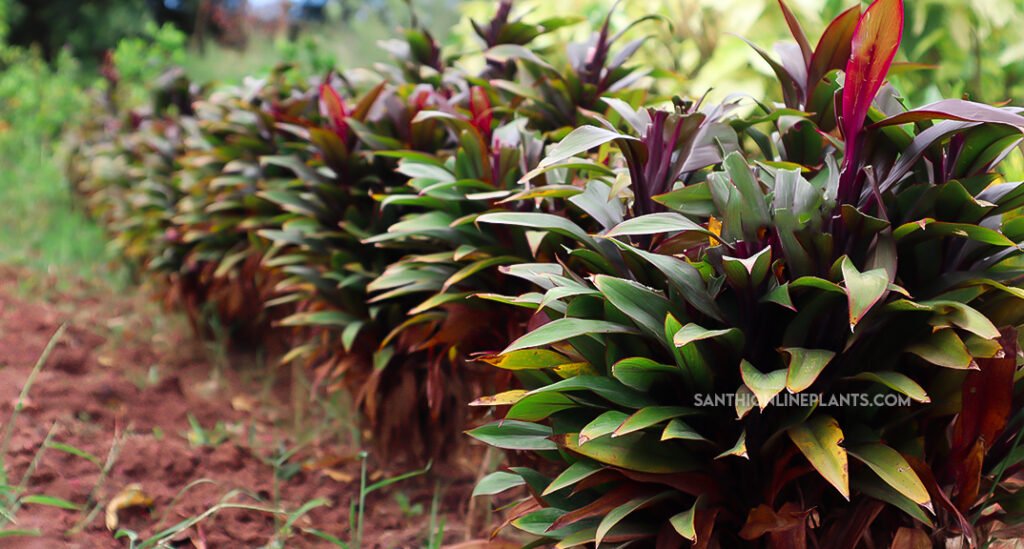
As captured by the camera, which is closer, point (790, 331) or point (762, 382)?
point (762, 382)

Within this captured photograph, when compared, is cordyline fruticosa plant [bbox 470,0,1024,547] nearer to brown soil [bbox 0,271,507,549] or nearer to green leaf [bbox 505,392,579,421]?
green leaf [bbox 505,392,579,421]

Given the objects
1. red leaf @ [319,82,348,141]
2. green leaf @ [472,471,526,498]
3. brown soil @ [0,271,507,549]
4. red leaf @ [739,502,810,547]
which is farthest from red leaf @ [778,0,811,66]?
red leaf @ [319,82,348,141]

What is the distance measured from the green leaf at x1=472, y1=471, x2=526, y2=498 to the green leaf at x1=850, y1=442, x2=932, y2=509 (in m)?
0.62

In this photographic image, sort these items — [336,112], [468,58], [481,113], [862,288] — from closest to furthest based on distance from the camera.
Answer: [862,288]
[481,113]
[336,112]
[468,58]

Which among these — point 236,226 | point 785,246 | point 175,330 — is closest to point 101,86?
point 175,330

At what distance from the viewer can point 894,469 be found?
1.25 m

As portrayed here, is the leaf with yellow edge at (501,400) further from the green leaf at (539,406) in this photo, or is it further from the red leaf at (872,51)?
the red leaf at (872,51)

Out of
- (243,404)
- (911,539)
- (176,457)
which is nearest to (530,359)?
(911,539)

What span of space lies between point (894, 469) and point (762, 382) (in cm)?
25

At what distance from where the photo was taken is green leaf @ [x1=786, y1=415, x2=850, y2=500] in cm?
118

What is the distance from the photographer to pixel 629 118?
1.74 metres

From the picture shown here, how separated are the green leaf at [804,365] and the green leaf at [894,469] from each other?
0.16 metres

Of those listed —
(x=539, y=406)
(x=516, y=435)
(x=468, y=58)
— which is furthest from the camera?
(x=468, y=58)

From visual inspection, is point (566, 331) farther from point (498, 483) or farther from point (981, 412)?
point (981, 412)
